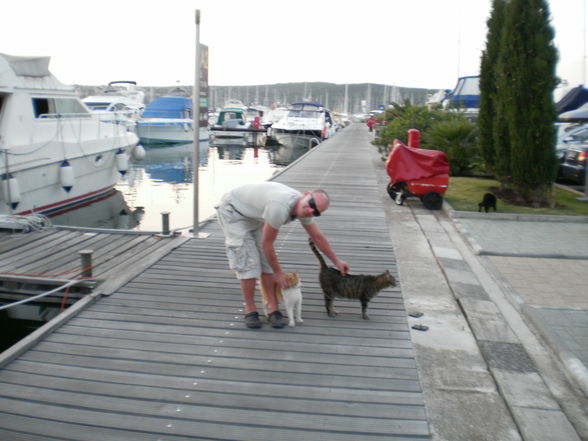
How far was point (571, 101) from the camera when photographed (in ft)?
79.1

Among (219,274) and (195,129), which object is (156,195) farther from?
(219,274)

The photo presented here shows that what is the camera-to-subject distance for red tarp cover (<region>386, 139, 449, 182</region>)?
35.1 feet

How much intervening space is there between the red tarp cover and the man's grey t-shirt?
678 centimetres

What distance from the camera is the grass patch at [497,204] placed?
10789 mm

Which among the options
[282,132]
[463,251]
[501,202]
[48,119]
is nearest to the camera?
[463,251]

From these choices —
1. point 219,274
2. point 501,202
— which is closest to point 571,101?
point 501,202

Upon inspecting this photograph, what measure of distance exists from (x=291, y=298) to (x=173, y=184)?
17.7 meters

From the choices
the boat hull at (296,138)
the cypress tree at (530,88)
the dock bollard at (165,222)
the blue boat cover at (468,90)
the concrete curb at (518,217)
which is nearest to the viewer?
the dock bollard at (165,222)

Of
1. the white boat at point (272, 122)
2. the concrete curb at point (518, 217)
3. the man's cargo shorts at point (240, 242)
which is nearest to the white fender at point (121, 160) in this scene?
the concrete curb at point (518, 217)

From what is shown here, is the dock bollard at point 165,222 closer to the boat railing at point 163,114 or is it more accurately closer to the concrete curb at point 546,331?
the concrete curb at point 546,331

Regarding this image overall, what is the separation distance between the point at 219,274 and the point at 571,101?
2355cm

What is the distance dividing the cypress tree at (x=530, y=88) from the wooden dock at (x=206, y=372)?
21.0 ft

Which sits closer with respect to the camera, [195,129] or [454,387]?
[454,387]

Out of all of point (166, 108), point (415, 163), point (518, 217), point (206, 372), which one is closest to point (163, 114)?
point (166, 108)
